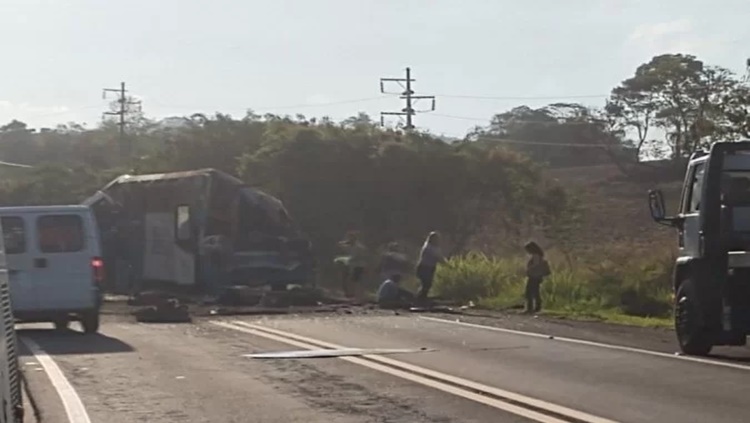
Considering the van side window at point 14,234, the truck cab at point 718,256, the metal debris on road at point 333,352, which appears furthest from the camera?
the van side window at point 14,234

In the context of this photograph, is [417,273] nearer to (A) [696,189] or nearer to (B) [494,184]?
(A) [696,189]

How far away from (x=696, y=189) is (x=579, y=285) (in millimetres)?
11820

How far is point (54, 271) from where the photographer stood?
22297 mm

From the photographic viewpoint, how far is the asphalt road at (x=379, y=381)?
12617mm

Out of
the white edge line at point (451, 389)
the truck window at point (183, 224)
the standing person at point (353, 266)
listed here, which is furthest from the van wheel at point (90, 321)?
the truck window at point (183, 224)

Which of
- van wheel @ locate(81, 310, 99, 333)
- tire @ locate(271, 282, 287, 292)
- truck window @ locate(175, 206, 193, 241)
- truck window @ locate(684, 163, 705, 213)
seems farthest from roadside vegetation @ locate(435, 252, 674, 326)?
van wheel @ locate(81, 310, 99, 333)

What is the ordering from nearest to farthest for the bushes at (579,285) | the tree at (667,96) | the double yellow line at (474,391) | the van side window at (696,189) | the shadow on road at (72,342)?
1. the double yellow line at (474,391)
2. the van side window at (696,189)
3. the shadow on road at (72,342)
4. the bushes at (579,285)
5. the tree at (667,96)

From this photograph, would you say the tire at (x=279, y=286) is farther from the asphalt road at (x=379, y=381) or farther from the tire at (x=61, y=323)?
the asphalt road at (x=379, y=381)

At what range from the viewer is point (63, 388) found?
15.0 m

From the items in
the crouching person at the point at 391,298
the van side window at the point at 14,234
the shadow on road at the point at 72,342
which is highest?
the van side window at the point at 14,234

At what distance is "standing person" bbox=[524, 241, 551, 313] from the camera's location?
1065 inches

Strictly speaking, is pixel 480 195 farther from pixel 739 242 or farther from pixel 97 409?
pixel 97 409

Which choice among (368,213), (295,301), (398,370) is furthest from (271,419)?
(368,213)

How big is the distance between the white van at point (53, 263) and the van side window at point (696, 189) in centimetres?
925
